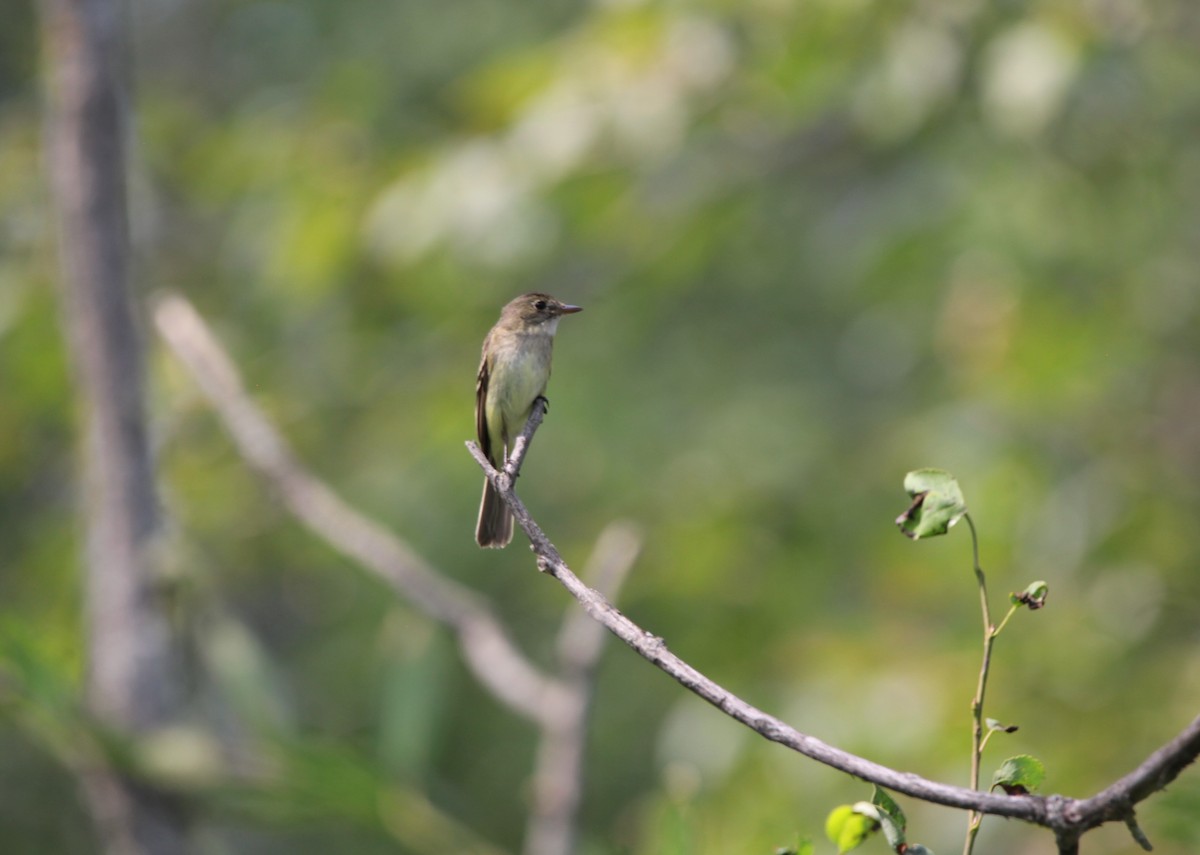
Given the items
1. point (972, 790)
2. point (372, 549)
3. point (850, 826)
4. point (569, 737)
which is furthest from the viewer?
point (372, 549)

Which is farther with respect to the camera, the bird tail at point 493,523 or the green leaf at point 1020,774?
the bird tail at point 493,523

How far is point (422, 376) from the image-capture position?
5445 millimetres

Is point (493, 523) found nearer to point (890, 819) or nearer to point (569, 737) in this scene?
point (569, 737)

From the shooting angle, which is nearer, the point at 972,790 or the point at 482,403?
the point at 972,790

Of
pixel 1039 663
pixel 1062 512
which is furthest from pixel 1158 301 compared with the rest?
pixel 1039 663

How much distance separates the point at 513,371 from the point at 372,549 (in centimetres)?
63

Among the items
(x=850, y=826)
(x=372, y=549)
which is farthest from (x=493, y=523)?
(x=850, y=826)

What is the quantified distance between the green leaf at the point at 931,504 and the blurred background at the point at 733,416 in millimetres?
680

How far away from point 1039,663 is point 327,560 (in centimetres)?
335

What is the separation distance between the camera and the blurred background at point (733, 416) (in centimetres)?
353

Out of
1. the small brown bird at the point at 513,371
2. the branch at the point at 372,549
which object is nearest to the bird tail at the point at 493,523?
the small brown bird at the point at 513,371

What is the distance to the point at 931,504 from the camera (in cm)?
104

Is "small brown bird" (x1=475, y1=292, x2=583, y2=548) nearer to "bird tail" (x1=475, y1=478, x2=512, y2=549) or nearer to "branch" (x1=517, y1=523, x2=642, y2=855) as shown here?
"bird tail" (x1=475, y1=478, x2=512, y2=549)

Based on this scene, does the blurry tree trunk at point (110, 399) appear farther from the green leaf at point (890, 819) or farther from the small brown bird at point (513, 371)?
the green leaf at point (890, 819)
